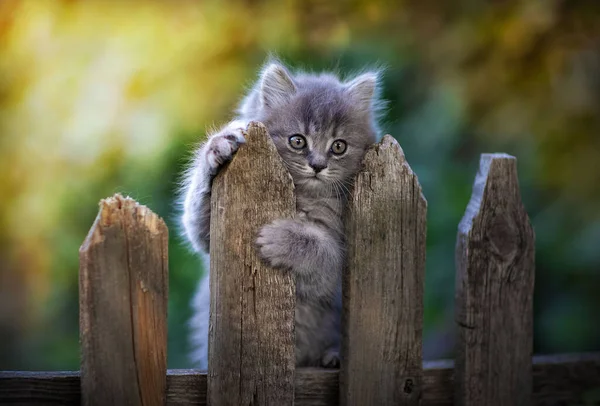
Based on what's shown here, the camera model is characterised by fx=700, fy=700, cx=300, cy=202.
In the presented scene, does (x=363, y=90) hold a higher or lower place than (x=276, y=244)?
higher

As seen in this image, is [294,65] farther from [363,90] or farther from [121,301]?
[121,301]

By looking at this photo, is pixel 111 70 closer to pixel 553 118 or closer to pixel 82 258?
pixel 82 258

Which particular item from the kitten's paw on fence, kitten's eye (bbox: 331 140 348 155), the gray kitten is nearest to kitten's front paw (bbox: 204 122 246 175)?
the gray kitten

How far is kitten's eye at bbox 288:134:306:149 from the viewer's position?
9.59 feet

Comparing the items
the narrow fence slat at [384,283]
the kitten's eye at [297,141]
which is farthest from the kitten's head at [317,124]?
the narrow fence slat at [384,283]

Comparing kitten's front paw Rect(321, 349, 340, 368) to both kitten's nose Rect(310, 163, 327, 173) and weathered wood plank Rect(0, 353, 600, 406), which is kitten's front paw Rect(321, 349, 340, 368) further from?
kitten's nose Rect(310, 163, 327, 173)

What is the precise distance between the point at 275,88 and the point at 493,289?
127 centimetres

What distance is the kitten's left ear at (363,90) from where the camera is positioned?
3.17 meters

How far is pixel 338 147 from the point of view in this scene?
117 inches

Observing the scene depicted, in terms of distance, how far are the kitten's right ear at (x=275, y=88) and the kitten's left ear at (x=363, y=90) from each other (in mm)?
279

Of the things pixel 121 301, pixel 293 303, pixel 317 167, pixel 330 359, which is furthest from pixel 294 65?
pixel 121 301

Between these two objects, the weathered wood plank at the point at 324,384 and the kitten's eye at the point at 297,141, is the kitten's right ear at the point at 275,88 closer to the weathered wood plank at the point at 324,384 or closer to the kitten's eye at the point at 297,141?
the kitten's eye at the point at 297,141

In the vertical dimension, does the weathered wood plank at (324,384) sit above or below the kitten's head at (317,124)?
below

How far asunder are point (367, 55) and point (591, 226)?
1562mm
